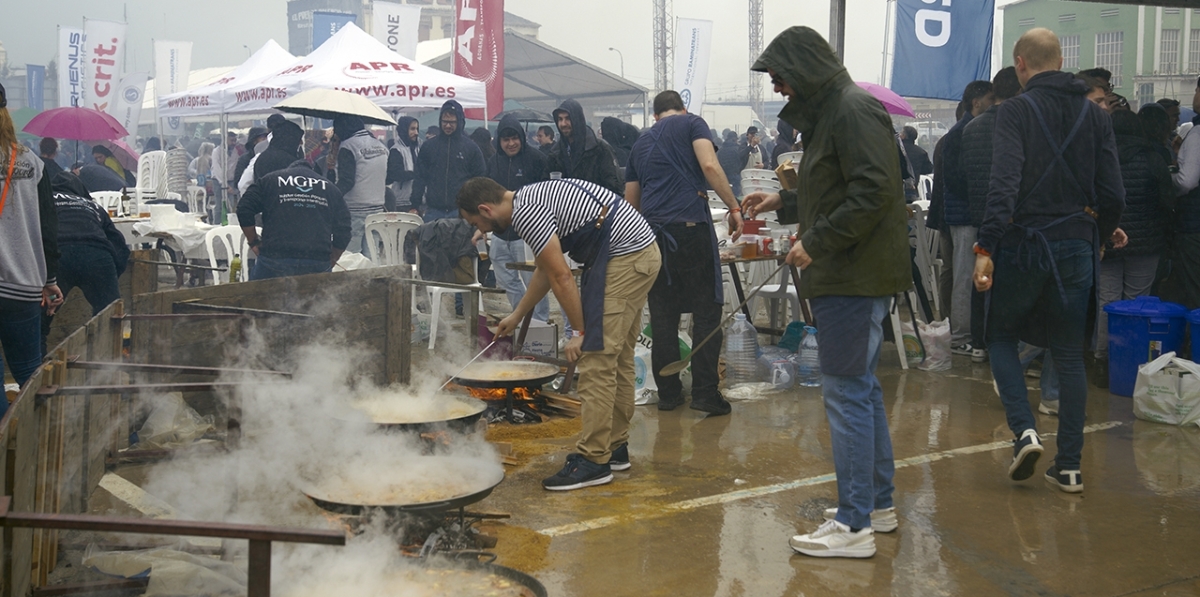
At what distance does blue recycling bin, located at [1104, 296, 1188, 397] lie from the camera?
6445 millimetres

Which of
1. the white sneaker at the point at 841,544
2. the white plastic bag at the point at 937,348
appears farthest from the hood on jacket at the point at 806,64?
the white plastic bag at the point at 937,348

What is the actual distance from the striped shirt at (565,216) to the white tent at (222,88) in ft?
30.9

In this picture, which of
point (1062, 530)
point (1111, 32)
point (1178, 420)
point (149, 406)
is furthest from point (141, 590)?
point (1111, 32)

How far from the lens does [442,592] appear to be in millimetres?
3074

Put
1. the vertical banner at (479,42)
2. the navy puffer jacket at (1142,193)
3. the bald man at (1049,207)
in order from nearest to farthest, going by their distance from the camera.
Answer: the bald man at (1049,207) < the navy puffer jacket at (1142,193) < the vertical banner at (479,42)

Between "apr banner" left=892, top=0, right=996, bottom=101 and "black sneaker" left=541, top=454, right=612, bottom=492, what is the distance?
7.58 m

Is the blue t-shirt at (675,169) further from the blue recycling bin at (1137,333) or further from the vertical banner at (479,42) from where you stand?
the vertical banner at (479,42)

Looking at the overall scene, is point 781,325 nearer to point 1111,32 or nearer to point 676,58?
point 676,58

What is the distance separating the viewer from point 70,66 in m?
22.1

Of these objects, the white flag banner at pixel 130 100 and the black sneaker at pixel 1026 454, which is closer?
the black sneaker at pixel 1026 454

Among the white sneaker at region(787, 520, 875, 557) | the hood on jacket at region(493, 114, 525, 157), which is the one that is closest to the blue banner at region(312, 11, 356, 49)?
the hood on jacket at region(493, 114, 525, 157)

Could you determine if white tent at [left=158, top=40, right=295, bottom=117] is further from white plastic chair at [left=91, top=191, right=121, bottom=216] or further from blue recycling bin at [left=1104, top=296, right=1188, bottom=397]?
blue recycling bin at [left=1104, top=296, right=1188, bottom=397]

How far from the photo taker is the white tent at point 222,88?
13084 millimetres

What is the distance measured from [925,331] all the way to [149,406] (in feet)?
19.3
